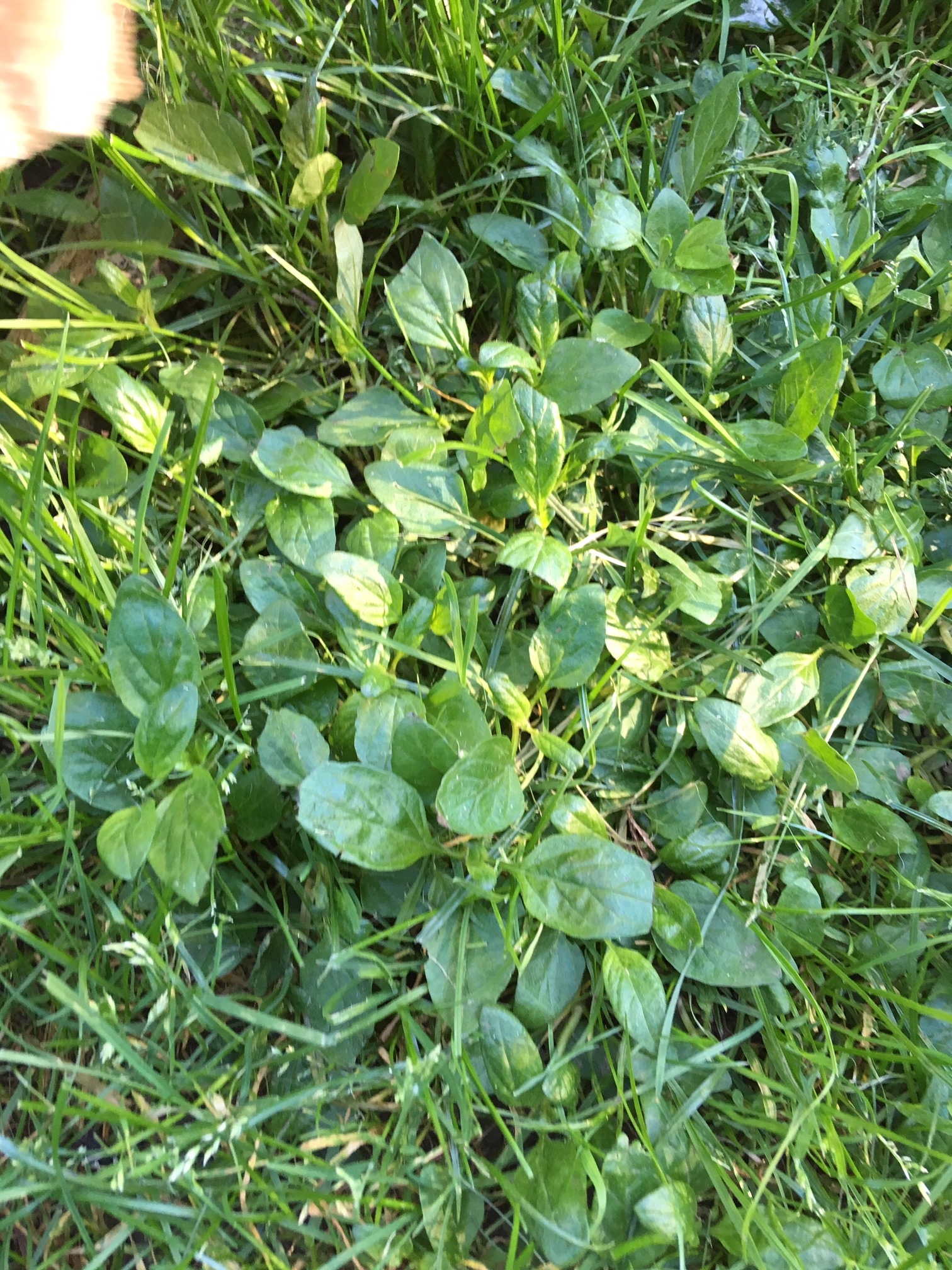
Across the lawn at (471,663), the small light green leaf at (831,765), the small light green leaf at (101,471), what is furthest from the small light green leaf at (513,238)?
the small light green leaf at (831,765)

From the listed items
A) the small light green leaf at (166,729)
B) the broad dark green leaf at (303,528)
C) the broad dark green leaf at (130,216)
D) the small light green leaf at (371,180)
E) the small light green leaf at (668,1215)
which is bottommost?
the small light green leaf at (668,1215)

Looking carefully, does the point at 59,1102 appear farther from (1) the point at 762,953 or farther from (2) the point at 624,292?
(2) the point at 624,292

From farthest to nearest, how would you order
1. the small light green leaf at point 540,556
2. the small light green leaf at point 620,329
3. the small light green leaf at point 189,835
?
the small light green leaf at point 620,329 → the small light green leaf at point 540,556 → the small light green leaf at point 189,835

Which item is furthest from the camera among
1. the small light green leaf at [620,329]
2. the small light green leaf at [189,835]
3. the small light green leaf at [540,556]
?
the small light green leaf at [620,329]

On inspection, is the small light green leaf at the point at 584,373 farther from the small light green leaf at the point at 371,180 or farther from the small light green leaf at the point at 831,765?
the small light green leaf at the point at 831,765

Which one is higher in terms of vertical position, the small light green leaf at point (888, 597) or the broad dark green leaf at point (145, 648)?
the broad dark green leaf at point (145, 648)

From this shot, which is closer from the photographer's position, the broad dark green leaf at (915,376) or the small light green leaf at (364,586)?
the small light green leaf at (364,586)

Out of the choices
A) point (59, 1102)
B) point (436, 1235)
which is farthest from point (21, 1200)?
point (436, 1235)
